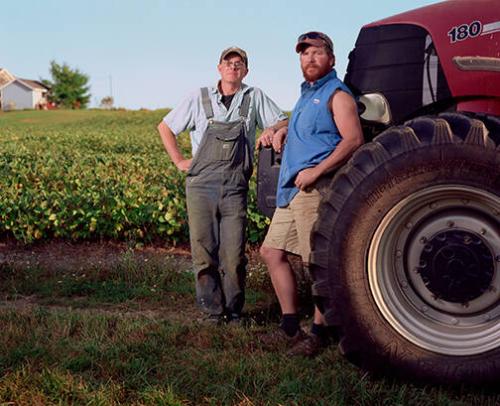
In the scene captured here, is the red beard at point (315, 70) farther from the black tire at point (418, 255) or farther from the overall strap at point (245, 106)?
the overall strap at point (245, 106)

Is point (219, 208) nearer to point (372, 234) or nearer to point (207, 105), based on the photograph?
point (207, 105)

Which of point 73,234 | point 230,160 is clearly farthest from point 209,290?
point 73,234

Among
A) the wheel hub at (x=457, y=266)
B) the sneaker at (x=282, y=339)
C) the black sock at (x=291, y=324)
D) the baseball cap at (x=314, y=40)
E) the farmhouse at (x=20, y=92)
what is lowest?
the sneaker at (x=282, y=339)

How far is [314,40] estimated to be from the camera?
4.43 meters

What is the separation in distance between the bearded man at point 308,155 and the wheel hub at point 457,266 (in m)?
0.71

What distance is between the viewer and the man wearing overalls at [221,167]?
5.42 m

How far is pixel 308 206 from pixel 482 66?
47.6 inches

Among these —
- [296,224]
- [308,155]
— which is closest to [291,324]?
[296,224]

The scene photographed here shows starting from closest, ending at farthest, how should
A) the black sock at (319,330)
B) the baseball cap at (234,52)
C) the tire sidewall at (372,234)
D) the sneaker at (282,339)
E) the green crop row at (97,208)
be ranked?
the tire sidewall at (372,234)
the black sock at (319,330)
the sneaker at (282,339)
the baseball cap at (234,52)
the green crop row at (97,208)

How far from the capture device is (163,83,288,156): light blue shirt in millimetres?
5473

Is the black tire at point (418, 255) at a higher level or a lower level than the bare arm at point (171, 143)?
lower

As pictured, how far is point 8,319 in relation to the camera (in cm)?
534

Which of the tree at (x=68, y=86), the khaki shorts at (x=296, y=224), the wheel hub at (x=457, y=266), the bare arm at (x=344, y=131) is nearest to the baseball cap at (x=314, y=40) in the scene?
the bare arm at (x=344, y=131)

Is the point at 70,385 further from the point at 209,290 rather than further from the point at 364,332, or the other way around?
the point at 209,290
